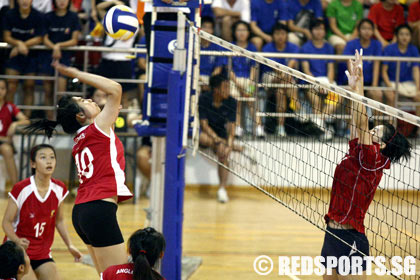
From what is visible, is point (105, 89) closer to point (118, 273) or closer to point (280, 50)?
point (118, 273)

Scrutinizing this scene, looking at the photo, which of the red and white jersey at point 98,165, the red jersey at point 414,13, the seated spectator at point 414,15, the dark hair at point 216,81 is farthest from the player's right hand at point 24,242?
the red jersey at point 414,13

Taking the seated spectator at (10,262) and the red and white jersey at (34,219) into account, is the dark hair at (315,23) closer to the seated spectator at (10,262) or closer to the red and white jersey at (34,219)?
the red and white jersey at (34,219)

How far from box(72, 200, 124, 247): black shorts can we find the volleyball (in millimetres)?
2316

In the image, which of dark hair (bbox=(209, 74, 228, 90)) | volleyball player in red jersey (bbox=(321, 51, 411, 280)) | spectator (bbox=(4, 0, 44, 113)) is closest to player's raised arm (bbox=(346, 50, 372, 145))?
volleyball player in red jersey (bbox=(321, 51, 411, 280))

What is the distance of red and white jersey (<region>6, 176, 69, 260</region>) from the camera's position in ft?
19.1

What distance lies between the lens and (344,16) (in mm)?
11664

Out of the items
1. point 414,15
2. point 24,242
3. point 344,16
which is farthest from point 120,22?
point 414,15

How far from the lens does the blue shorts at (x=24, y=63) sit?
10.0 metres

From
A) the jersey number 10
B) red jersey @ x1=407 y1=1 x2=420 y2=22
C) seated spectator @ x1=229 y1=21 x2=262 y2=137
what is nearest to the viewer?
the jersey number 10

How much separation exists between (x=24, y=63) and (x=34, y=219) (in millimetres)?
4770

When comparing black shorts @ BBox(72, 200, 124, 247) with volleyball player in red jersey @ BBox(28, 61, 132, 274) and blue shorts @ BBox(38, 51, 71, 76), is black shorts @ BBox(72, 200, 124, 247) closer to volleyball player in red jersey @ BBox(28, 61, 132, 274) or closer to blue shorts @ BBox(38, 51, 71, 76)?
volleyball player in red jersey @ BBox(28, 61, 132, 274)

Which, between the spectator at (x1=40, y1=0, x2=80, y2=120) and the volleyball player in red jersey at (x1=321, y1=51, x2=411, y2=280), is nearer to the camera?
the volleyball player in red jersey at (x1=321, y1=51, x2=411, y2=280)

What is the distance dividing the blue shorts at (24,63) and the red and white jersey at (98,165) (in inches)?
227

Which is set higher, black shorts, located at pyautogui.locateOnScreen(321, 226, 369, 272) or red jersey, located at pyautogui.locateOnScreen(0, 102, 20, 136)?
red jersey, located at pyautogui.locateOnScreen(0, 102, 20, 136)
